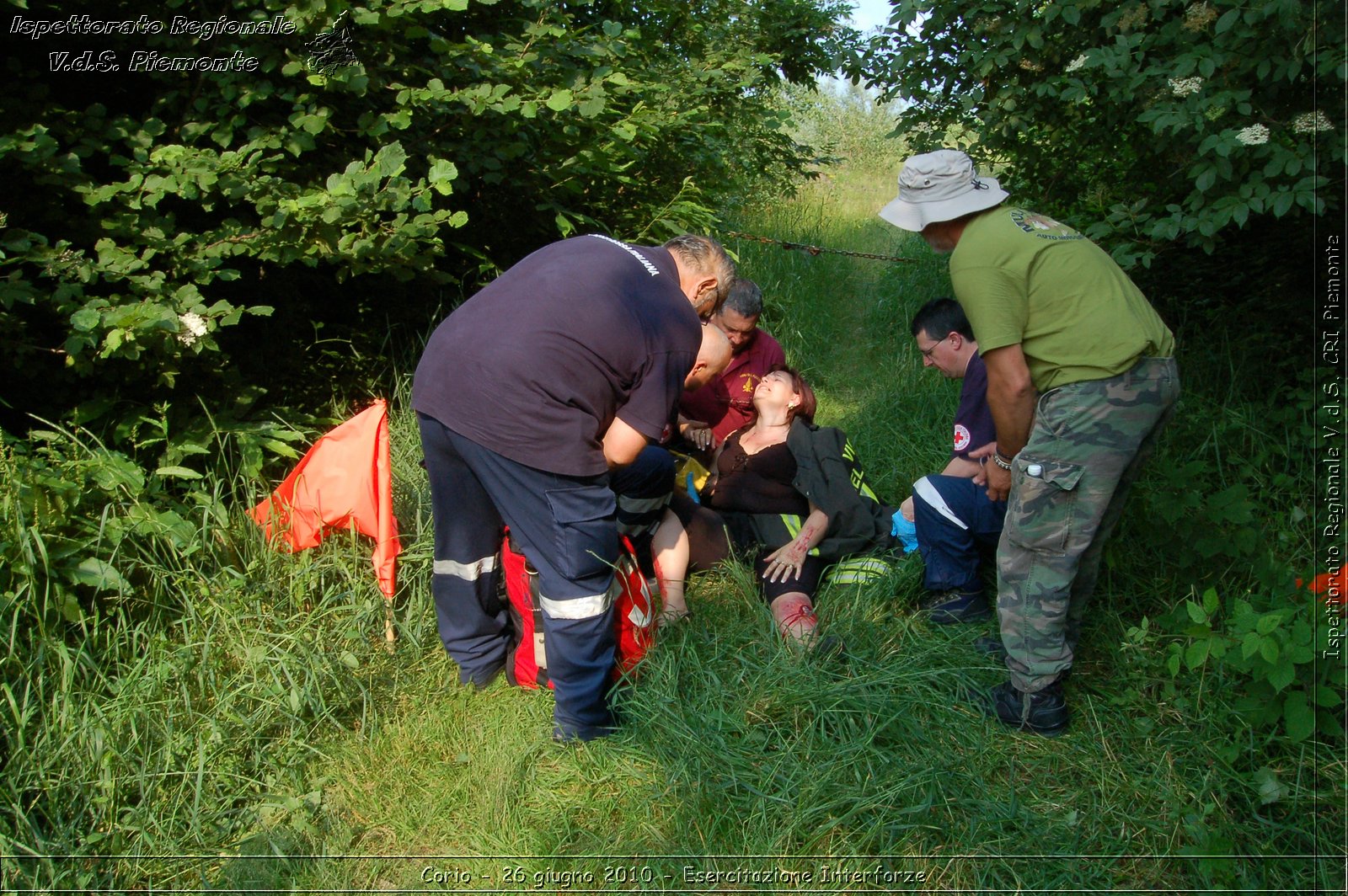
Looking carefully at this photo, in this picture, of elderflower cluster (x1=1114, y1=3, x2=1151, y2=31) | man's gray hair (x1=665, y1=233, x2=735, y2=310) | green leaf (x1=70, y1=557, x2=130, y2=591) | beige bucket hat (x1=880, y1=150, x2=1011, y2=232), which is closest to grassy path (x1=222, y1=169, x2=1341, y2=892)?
green leaf (x1=70, y1=557, x2=130, y2=591)

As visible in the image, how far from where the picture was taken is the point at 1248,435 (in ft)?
14.1

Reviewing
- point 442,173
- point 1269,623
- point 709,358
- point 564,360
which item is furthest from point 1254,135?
point 442,173

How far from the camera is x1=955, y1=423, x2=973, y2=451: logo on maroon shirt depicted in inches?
150

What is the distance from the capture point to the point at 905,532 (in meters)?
4.11

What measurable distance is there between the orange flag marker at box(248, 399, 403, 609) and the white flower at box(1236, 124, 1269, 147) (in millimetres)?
3258

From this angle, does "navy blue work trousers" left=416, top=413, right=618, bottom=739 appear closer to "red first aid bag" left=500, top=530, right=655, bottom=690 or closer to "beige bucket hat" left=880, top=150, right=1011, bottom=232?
"red first aid bag" left=500, top=530, right=655, bottom=690

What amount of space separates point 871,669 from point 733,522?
110 cm

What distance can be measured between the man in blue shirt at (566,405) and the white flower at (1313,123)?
2377 mm

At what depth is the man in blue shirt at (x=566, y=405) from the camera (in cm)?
271

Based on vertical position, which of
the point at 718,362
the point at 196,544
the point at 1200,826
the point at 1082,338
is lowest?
the point at 1200,826

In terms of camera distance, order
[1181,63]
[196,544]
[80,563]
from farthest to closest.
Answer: [1181,63] → [196,544] → [80,563]

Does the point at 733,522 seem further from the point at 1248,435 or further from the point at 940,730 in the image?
the point at 1248,435

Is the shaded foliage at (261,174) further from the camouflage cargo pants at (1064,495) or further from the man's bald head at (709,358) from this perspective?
the camouflage cargo pants at (1064,495)

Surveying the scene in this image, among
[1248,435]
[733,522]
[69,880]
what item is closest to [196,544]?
[69,880]
